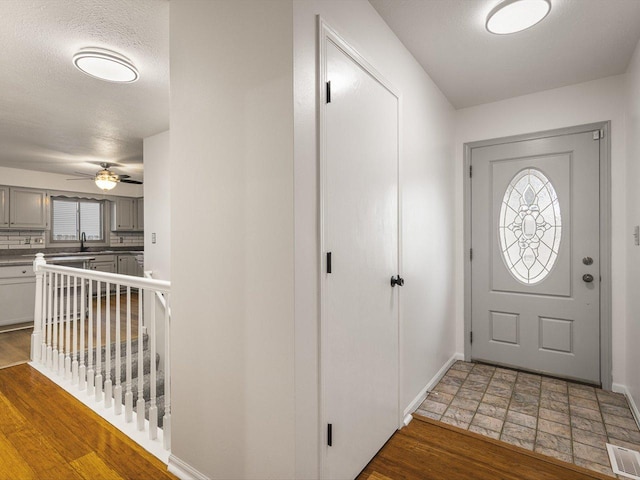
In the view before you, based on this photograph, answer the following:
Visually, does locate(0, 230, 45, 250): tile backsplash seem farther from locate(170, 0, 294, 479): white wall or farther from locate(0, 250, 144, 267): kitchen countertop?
locate(170, 0, 294, 479): white wall

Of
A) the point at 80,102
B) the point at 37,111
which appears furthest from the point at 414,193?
the point at 37,111

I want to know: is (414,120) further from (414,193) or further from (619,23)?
(619,23)

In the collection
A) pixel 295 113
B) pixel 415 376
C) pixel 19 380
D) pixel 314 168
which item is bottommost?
pixel 19 380

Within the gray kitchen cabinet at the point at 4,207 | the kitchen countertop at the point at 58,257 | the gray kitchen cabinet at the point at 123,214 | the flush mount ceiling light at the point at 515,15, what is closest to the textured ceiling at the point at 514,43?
the flush mount ceiling light at the point at 515,15

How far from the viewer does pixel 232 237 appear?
5.05 feet

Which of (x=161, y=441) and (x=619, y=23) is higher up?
(x=619, y=23)

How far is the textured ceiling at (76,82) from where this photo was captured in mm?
1958

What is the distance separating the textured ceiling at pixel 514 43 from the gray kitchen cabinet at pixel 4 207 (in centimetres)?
672

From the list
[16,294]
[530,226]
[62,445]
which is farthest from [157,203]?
[530,226]

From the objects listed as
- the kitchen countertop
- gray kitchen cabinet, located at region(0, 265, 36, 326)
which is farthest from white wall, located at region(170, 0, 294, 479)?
gray kitchen cabinet, located at region(0, 265, 36, 326)

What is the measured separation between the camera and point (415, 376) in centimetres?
251

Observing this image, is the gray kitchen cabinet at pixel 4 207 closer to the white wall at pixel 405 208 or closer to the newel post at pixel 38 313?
the newel post at pixel 38 313

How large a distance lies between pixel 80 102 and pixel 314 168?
2.96m

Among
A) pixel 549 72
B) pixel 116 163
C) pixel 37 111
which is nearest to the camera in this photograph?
pixel 549 72
